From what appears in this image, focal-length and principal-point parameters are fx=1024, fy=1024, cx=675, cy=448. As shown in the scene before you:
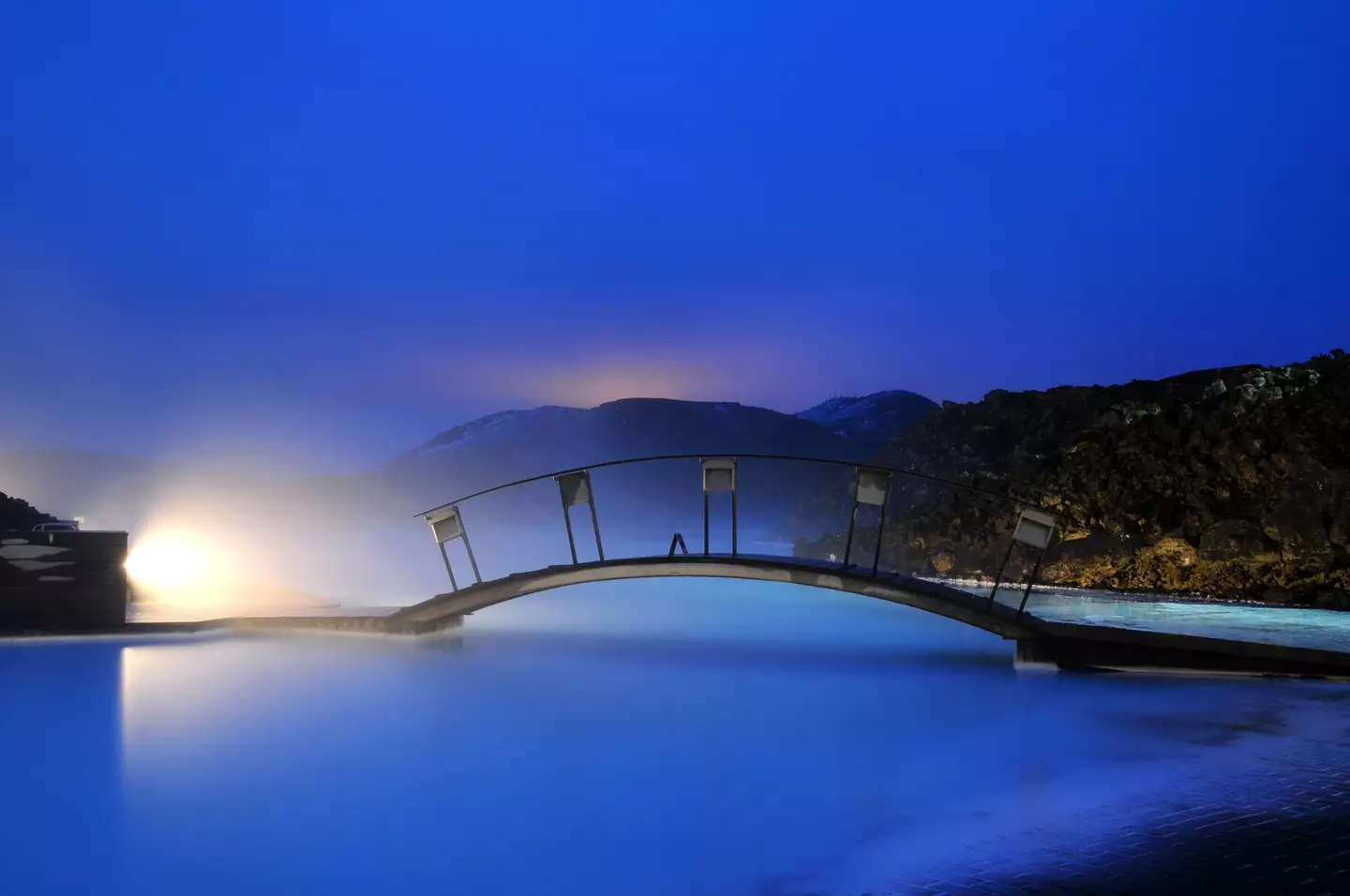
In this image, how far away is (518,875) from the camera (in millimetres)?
3830

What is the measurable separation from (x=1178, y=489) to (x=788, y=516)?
53.7ft

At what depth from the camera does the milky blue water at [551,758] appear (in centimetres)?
394

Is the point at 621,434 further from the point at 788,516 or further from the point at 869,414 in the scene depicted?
the point at 788,516

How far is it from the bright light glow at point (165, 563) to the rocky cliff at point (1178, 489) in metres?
11.3

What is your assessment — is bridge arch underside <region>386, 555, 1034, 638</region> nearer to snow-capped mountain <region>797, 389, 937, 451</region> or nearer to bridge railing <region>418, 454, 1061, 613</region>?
bridge railing <region>418, 454, 1061, 613</region>

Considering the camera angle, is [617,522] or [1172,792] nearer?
[1172,792]

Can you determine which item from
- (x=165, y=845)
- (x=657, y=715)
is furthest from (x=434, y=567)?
(x=165, y=845)

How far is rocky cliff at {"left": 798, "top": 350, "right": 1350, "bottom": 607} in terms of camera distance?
455 inches

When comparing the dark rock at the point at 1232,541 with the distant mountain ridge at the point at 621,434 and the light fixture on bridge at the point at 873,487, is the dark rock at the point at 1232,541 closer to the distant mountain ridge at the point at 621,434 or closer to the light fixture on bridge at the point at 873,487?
the light fixture on bridge at the point at 873,487

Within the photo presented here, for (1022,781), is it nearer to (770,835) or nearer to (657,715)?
Result: (770,835)

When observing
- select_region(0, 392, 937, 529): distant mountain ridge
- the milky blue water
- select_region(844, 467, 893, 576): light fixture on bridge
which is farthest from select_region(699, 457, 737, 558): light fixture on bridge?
select_region(0, 392, 937, 529): distant mountain ridge

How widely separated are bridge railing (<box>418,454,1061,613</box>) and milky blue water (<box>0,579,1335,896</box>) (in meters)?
1.01

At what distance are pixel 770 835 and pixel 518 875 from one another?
1045mm

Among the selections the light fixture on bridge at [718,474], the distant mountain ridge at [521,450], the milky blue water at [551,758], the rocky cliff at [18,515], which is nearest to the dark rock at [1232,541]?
the milky blue water at [551,758]
